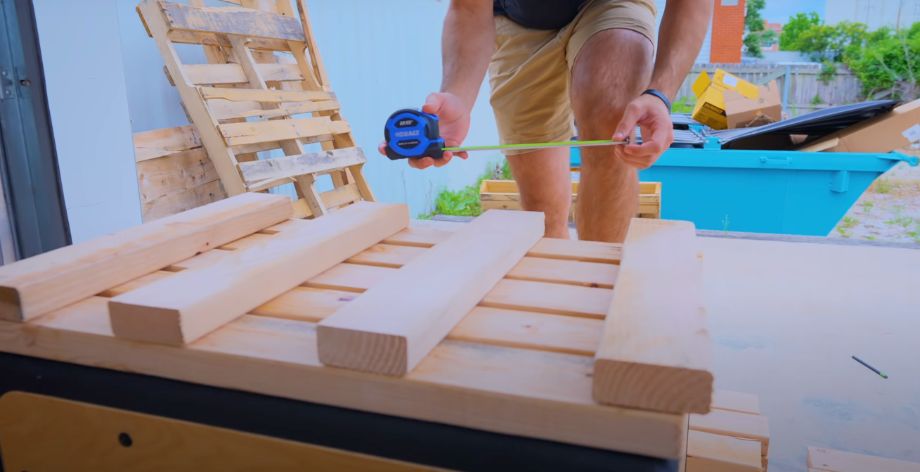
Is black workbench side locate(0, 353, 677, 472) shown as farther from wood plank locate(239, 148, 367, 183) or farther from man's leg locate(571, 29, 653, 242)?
wood plank locate(239, 148, 367, 183)

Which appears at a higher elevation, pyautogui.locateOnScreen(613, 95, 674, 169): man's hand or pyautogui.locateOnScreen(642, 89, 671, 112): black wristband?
pyautogui.locateOnScreen(642, 89, 671, 112): black wristband

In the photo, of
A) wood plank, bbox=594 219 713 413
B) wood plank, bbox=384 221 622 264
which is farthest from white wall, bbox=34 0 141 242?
wood plank, bbox=594 219 713 413

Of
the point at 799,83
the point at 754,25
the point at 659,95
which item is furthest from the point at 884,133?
the point at 754,25

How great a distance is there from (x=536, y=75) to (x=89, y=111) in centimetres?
160

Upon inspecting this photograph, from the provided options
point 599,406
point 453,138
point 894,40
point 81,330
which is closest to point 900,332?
point 453,138

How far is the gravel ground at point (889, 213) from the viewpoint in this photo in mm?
6387

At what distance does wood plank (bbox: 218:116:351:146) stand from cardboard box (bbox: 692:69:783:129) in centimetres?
321

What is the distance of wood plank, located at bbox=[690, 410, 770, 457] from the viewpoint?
1.52 m

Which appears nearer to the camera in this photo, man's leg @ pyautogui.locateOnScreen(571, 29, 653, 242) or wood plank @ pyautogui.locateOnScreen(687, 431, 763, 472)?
wood plank @ pyautogui.locateOnScreen(687, 431, 763, 472)

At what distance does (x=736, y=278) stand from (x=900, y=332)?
785mm

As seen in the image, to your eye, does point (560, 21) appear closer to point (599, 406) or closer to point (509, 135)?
point (509, 135)

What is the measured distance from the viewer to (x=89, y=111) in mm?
2438

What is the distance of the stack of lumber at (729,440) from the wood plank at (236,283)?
0.80 meters

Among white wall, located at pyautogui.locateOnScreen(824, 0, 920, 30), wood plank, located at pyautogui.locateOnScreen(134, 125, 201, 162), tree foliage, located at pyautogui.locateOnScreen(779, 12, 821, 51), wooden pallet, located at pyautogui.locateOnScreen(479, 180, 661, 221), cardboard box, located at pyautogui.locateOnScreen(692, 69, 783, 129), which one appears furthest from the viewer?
tree foliage, located at pyautogui.locateOnScreen(779, 12, 821, 51)
